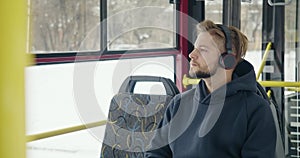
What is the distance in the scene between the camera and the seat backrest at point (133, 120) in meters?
2.24

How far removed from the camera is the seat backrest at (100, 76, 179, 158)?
2.24m

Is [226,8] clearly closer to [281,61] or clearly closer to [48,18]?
[281,61]

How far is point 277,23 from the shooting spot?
332cm

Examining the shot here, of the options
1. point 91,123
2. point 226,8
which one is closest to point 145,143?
point 91,123

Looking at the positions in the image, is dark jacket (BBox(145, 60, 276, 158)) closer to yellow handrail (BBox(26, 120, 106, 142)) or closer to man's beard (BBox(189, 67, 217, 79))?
man's beard (BBox(189, 67, 217, 79))

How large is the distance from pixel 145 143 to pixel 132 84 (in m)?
0.32

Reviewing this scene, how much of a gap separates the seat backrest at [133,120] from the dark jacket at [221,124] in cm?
16

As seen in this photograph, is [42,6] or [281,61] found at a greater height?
[42,6]

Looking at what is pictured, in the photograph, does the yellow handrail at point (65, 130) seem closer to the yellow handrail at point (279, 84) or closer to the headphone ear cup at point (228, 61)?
the headphone ear cup at point (228, 61)

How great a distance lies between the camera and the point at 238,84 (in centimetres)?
193

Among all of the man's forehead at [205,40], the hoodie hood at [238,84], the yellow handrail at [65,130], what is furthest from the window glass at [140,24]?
the hoodie hood at [238,84]

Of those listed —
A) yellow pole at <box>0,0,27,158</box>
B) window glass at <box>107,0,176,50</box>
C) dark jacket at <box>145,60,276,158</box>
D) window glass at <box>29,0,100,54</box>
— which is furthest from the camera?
window glass at <box>107,0,176,50</box>

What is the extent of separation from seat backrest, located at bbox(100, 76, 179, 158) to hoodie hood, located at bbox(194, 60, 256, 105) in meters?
0.30

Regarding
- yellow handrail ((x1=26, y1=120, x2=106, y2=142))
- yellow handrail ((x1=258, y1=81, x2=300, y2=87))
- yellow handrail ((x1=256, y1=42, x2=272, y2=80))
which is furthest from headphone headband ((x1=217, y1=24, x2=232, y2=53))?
yellow handrail ((x1=256, y1=42, x2=272, y2=80))
